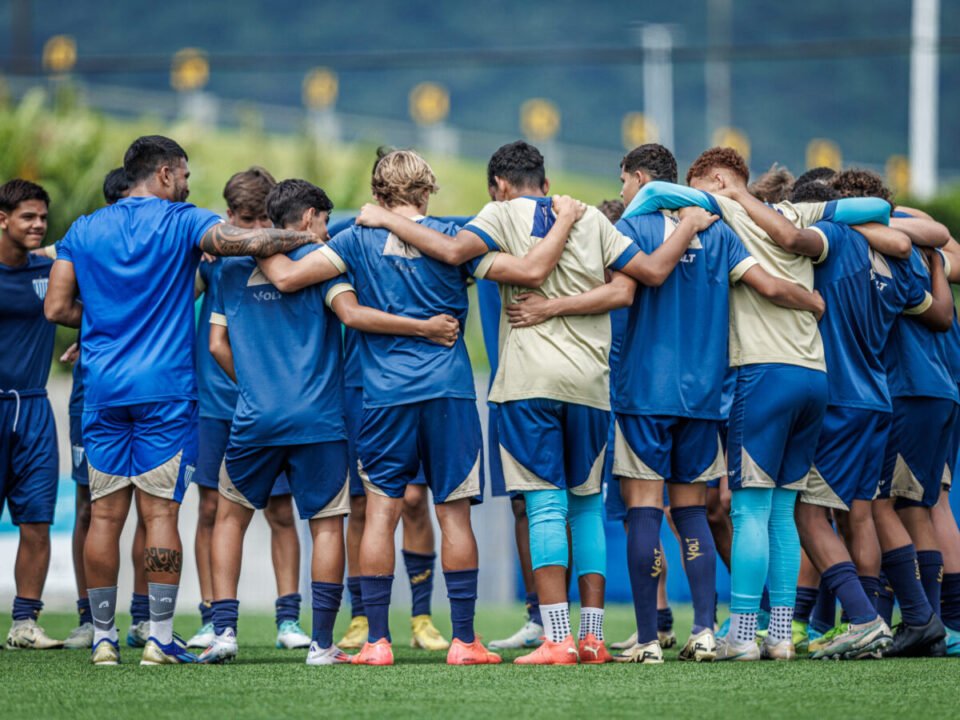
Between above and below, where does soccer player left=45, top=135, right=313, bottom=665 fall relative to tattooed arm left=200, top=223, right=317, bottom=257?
below

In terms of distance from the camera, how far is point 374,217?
A: 612 cm

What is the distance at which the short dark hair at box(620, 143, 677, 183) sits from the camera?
6535mm

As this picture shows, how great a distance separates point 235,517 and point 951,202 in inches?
755

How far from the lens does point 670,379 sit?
6.11 metres

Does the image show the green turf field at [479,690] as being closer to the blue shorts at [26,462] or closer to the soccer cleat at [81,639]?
the soccer cleat at [81,639]

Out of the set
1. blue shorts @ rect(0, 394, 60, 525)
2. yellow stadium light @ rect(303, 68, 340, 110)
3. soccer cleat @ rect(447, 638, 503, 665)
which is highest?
yellow stadium light @ rect(303, 68, 340, 110)

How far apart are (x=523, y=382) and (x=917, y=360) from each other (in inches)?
90.2

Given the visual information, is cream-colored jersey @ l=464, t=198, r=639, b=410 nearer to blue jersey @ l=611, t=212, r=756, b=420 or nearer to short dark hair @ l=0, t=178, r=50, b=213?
blue jersey @ l=611, t=212, r=756, b=420

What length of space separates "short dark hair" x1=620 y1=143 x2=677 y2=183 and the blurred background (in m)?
4.90

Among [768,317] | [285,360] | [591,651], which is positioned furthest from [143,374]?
[768,317]

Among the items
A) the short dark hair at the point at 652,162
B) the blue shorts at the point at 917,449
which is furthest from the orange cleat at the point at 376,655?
the blue shorts at the point at 917,449

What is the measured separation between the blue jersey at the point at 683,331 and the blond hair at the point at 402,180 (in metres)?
1.04

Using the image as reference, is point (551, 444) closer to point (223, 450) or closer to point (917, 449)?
point (917, 449)

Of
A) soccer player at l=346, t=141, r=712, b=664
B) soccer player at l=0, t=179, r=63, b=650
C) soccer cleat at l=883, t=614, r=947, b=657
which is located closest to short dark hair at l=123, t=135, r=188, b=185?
soccer player at l=0, t=179, r=63, b=650
